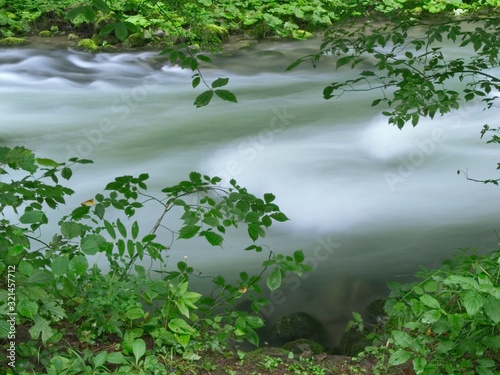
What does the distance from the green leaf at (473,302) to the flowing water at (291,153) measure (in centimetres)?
240

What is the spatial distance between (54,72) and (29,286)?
784 cm

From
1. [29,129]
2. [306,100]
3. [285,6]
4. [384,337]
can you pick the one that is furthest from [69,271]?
[285,6]

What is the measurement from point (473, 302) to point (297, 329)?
2.37 meters

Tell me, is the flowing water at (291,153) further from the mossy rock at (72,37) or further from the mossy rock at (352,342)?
the mossy rock at (72,37)

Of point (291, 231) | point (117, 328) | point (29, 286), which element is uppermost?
point (29, 286)

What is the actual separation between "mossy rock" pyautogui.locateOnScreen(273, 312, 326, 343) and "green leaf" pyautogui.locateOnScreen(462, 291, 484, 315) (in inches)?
91.2

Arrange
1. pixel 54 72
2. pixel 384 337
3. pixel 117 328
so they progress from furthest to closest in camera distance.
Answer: pixel 54 72 → pixel 384 337 → pixel 117 328

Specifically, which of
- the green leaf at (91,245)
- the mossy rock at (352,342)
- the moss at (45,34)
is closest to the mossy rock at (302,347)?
the mossy rock at (352,342)

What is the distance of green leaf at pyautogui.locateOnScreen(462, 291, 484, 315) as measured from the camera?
6.17 ft

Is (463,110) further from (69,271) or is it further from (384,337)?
(69,271)

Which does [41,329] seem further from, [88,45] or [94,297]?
[88,45]

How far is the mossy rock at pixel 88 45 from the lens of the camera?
1025 cm

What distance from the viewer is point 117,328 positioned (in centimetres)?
261

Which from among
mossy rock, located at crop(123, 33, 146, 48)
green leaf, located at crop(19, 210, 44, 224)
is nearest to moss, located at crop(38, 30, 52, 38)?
mossy rock, located at crop(123, 33, 146, 48)
